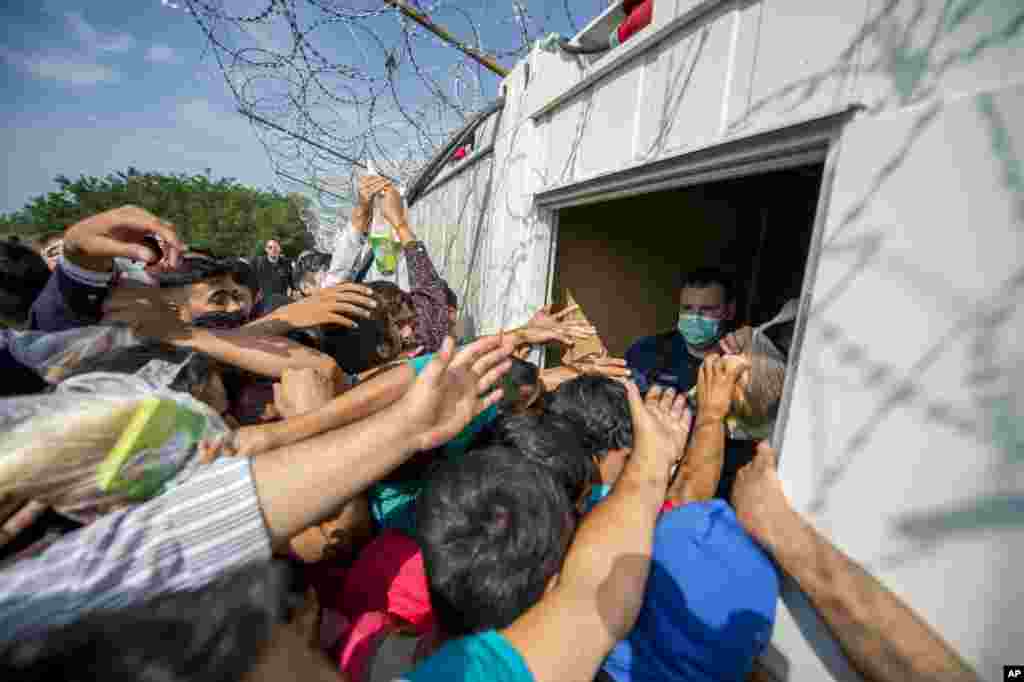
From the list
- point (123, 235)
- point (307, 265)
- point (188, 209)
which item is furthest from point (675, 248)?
point (188, 209)

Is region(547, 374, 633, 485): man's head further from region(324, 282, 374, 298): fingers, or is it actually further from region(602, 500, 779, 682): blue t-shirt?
region(324, 282, 374, 298): fingers

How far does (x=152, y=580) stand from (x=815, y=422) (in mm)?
1443

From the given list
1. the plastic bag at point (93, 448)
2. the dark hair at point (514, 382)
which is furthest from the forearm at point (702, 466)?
the plastic bag at point (93, 448)

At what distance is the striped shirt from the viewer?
65 centimetres

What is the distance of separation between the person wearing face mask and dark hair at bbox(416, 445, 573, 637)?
163 cm

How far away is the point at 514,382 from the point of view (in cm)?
186

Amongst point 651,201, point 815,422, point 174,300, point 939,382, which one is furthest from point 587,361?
point 174,300

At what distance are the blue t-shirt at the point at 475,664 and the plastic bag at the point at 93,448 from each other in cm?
67

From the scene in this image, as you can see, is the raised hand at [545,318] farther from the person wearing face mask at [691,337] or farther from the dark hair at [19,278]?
the dark hair at [19,278]

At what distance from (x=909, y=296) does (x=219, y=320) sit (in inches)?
112

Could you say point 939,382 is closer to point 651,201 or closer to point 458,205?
point 651,201

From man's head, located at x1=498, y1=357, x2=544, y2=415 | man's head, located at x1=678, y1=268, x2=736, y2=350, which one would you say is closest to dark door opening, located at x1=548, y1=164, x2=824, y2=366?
man's head, located at x1=678, y1=268, x2=736, y2=350

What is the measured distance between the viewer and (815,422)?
1.00 metres

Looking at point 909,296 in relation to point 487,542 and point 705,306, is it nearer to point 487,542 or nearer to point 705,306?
point 487,542
